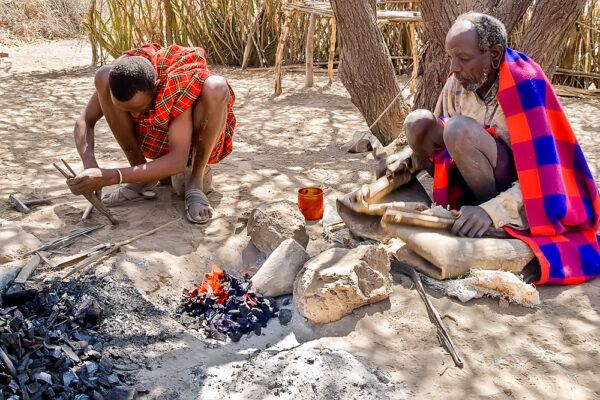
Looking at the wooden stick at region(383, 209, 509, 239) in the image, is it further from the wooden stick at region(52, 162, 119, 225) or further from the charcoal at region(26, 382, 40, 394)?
the charcoal at region(26, 382, 40, 394)

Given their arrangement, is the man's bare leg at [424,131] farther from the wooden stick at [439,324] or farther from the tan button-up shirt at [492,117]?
the wooden stick at [439,324]

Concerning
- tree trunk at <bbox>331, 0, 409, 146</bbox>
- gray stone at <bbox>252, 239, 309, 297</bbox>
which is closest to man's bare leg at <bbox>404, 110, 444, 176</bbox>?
gray stone at <bbox>252, 239, 309, 297</bbox>

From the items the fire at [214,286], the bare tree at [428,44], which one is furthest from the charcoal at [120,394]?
the bare tree at [428,44]

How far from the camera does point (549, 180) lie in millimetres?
2508

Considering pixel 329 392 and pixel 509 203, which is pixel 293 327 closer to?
pixel 329 392

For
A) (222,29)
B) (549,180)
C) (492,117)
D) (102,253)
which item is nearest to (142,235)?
(102,253)

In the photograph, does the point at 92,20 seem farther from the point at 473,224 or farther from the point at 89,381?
the point at 89,381

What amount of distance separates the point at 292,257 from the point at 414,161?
980 mm

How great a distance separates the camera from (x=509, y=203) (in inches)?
101

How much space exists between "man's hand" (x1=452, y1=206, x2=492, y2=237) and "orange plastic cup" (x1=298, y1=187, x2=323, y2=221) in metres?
0.84

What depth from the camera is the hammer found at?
3.05 m

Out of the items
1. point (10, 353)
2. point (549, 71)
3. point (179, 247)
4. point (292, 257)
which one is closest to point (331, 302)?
point (292, 257)

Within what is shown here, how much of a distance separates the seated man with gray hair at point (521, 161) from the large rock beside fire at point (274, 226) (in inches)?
31.5

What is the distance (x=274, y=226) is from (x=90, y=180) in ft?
2.99
